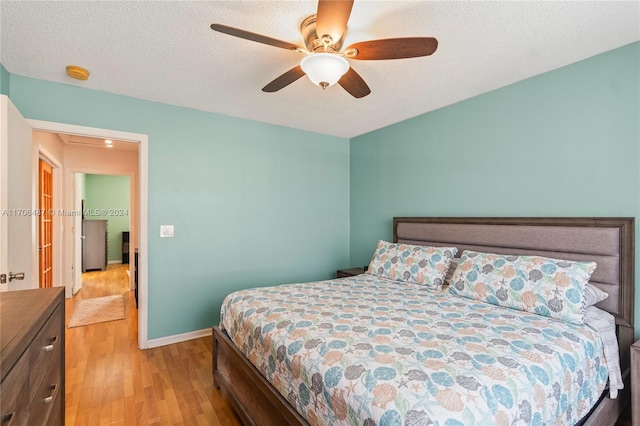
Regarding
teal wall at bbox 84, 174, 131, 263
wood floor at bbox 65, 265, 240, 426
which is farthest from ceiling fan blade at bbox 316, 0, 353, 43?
teal wall at bbox 84, 174, 131, 263

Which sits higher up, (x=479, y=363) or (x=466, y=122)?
(x=466, y=122)

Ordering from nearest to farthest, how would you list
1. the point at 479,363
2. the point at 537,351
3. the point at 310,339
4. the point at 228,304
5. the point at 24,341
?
the point at 24,341 → the point at 479,363 → the point at 537,351 → the point at 310,339 → the point at 228,304

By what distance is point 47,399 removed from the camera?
1.17 m

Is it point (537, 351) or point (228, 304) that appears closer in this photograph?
point (537, 351)

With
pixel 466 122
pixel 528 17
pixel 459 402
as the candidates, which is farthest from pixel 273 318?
pixel 466 122

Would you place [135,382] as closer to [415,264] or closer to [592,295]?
[415,264]

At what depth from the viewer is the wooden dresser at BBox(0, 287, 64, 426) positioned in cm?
79

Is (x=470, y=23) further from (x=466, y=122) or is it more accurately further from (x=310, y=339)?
(x=310, y=339)

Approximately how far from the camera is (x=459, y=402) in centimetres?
107

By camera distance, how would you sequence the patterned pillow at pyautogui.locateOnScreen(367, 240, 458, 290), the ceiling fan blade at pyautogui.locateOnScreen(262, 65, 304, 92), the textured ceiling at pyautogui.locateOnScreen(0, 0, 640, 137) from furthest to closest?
the patterned pillow at pyautogui.locateOnScreen(367, 240, 458, 290) < the ceiling fan blade at pyautogui.locateOnScreen(262, 65, 304, 92) < the textured ceiling at pyautogui.locateOnScreen(0, 0, 640, 137)

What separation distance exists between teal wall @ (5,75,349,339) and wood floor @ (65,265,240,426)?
1.19 ft

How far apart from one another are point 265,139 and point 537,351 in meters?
3.28

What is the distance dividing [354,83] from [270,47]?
617mm

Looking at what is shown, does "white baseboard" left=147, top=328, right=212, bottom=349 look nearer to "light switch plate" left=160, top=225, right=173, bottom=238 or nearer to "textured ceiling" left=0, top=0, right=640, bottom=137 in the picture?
"light switch plate" left=160, top=225, right=173, bottom=238
